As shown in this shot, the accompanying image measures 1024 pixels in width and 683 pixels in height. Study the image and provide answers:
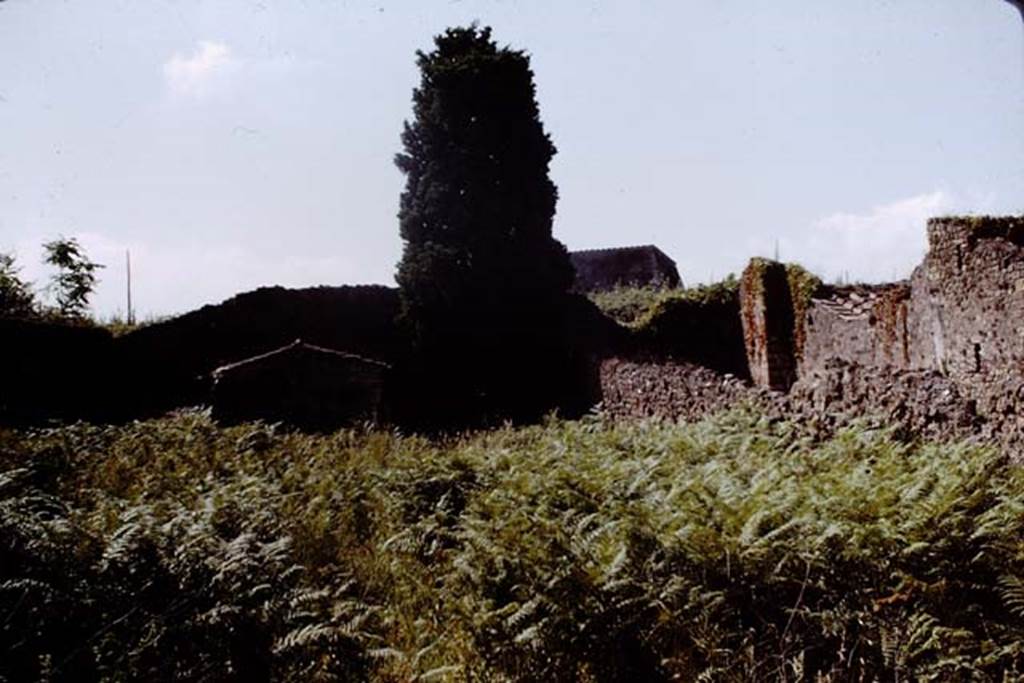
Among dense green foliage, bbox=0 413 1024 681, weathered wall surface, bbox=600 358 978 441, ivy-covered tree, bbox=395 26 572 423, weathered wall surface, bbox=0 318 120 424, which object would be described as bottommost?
dense green foliage, bbox=0 413 1024 681

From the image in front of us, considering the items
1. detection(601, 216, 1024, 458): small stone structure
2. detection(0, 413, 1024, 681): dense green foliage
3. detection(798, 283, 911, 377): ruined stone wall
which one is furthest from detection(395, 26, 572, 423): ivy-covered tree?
detection(0, 413, 1024, 681): dense green foliage

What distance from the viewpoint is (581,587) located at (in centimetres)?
464

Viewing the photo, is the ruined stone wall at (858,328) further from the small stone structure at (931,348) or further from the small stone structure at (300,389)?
the small stone structure at (300,389)

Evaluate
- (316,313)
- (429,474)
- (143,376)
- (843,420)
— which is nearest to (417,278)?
(316,313)

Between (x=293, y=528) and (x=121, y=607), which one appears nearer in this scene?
(x=121, y=607)

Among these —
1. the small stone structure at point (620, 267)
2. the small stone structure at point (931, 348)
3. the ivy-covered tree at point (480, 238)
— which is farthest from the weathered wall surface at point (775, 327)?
the small stone structure at point (620, 267)

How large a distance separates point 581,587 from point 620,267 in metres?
30.7

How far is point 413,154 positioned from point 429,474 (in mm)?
15325

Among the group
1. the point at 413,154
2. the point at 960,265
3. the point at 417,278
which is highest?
the point at 413,154

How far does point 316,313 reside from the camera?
2206 cm

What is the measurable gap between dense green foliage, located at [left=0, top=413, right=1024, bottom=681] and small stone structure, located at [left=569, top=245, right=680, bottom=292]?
27.3 m

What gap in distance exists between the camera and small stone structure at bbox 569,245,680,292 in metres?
33.9

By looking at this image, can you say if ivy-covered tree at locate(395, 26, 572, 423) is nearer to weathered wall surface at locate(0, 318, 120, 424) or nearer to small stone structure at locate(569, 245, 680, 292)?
weathered wall surface at locate(0, 318, 120, 424)

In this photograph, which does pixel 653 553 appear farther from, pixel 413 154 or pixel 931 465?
pixel 413 154
